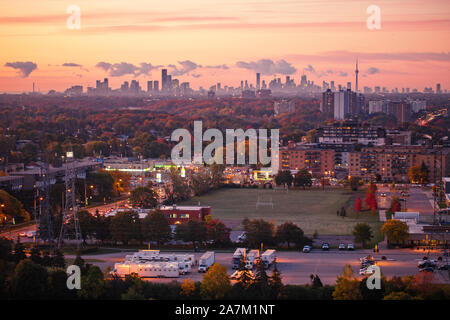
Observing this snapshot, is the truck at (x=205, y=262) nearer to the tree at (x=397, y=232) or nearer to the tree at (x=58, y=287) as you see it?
the tree at (x=58, y=287)

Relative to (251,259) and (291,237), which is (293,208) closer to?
(291,237)

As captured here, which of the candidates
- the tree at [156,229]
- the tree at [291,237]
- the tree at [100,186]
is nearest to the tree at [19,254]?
the tree at [156,229]

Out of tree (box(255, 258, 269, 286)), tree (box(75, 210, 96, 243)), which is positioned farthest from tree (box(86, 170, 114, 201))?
tree (box(255, 258, 269, 286))

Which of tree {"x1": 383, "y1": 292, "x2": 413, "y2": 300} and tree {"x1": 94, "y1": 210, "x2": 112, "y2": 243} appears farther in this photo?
tree {"x1": 94, "y1": 210, "x2": 112, "y2": 243}

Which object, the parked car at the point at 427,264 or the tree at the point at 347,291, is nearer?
the tree at the point at 347,291

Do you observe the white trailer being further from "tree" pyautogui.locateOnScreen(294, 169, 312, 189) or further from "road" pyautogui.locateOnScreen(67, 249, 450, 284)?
"tree" pyautogui.locateOnScreen(294, 169, 312, 189)

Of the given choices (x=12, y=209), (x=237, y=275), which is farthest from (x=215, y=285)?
(x=12, y=209)
